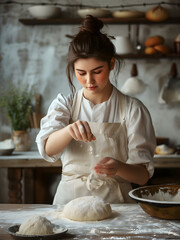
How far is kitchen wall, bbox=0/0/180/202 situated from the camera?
369 centimetres

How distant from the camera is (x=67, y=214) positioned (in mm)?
1369

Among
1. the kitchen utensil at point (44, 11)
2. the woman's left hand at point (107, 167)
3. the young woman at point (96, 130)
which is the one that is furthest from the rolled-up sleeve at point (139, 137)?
the kitchen utensil at point (44, 11)

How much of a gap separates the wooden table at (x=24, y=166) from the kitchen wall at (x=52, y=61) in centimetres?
70

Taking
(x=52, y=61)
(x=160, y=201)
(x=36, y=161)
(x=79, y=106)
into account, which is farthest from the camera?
(x=52, y=61)

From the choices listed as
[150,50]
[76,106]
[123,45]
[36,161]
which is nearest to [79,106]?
[76,106]

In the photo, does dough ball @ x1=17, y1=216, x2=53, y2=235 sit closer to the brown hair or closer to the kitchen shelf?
the brown hair

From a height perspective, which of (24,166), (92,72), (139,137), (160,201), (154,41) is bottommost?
(24,166)

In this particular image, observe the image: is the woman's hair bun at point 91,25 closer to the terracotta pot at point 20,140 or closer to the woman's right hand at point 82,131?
the woman's right hand at point 82,131

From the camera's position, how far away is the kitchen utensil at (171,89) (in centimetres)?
360

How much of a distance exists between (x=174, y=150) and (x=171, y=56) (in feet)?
3.03

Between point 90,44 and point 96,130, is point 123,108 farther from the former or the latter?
point 90,44

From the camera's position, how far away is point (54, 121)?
5.80 ft

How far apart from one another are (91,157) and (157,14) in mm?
2113

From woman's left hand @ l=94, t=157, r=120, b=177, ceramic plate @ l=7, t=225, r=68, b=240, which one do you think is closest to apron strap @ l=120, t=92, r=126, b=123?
woman's left hand @ l=94, t=157, r=120, b=177
